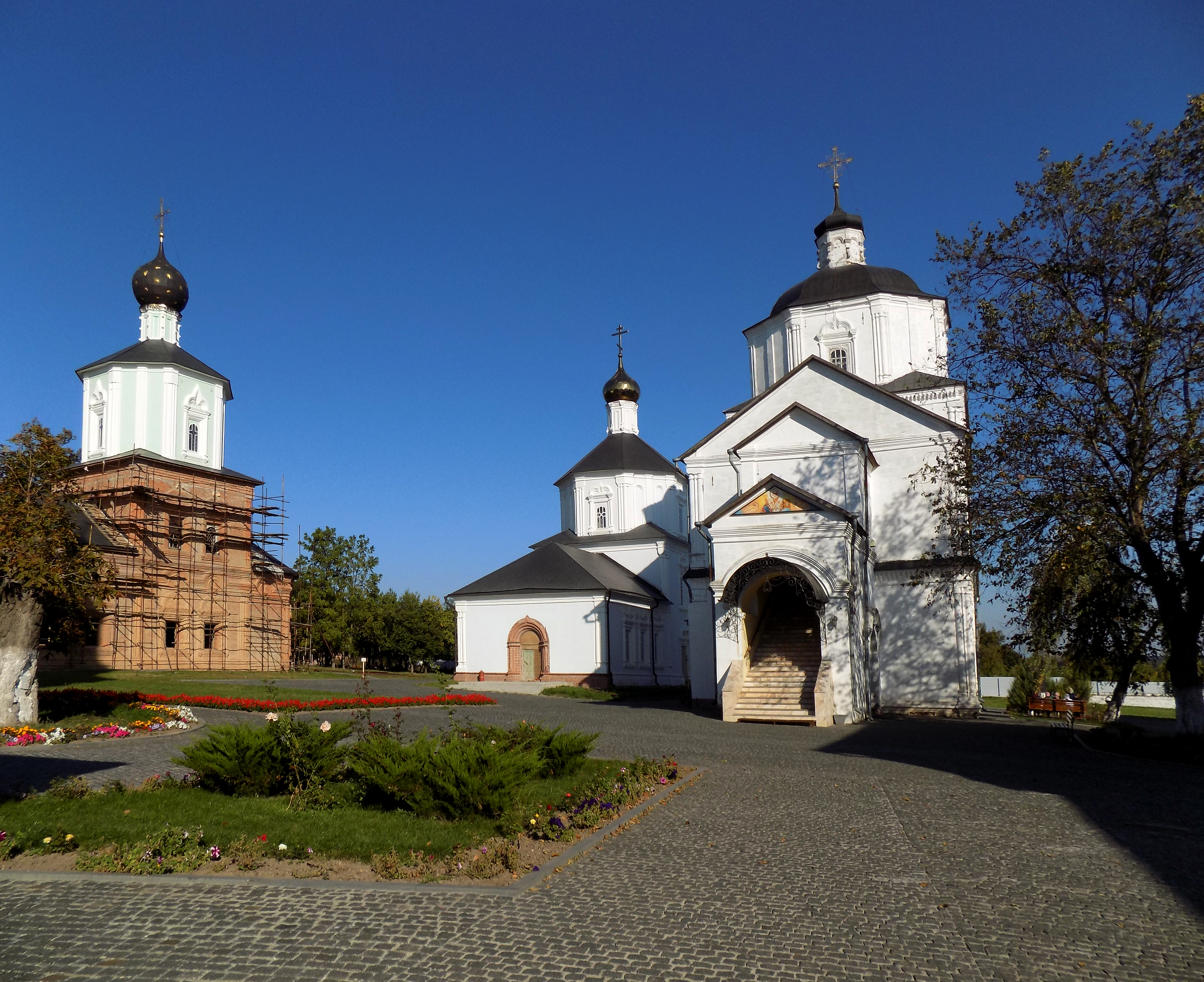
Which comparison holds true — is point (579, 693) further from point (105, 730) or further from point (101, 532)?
point (101, 532)

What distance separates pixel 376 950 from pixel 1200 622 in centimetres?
1492

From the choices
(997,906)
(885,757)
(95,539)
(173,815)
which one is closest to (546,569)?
(95,539)

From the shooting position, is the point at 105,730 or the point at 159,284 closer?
the point at 105,730

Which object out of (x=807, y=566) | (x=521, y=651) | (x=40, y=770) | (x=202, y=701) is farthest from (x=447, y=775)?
(x=521, y=651)

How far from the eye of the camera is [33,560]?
49.8 feet

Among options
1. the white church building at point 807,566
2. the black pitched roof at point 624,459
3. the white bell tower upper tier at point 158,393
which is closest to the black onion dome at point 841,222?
the white church building at point 807,566

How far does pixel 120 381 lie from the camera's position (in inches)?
1444

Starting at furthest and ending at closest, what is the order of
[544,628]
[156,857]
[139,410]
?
[139,410] → [544,628] → [156,857]

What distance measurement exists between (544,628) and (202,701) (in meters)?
15.9

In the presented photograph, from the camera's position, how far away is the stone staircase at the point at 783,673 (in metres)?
20.9

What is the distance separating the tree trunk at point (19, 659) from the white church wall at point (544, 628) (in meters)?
19.5

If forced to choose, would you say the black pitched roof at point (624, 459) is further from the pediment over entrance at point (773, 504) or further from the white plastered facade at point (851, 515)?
the pediment over entrance at point (773, 504)

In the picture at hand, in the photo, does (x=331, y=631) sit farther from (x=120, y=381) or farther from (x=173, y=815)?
(x=173, y=815)

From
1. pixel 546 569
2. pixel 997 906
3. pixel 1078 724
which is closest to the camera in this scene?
pixel 997 906
